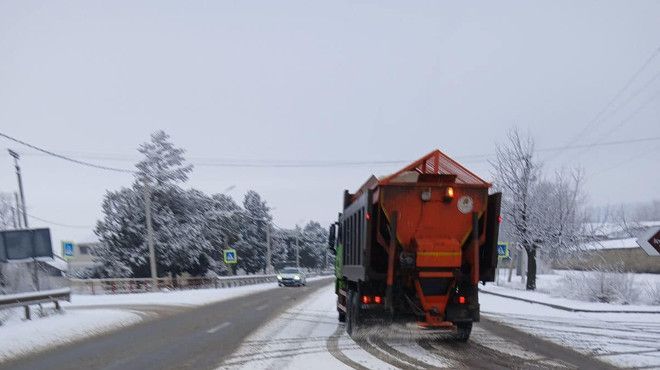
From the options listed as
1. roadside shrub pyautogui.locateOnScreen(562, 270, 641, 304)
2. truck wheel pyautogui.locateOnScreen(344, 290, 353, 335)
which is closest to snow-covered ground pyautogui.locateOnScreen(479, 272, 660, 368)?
roadside shrub pyautogui.locateOnScreen(562, 270, 641, 304)

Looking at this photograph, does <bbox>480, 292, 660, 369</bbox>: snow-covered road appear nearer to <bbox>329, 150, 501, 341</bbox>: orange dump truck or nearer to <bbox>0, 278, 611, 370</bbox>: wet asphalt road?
<bbox>0, 278, 611, 370</bbox>: wet asphalt road

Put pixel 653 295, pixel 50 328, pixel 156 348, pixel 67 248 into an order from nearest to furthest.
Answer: pixel 156 348 → pixel 50 328 → pixel 653 295 → pixel 67 248

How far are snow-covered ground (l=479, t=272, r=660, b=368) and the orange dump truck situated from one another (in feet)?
7.90

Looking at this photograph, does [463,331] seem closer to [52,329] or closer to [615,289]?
[52,329]

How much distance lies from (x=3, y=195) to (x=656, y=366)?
72374 mm

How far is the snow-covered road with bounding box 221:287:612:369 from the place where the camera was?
9.14 metres

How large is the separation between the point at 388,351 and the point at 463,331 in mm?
2048

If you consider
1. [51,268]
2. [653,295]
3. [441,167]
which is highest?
[441,167]

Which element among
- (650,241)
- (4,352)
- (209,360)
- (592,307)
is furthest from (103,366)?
(592,307)

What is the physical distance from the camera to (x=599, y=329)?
14000 millimetres

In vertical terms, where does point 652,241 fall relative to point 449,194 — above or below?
below

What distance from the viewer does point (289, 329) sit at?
1409 cm

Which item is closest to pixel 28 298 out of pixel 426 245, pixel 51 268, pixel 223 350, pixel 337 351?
pixel 223 350

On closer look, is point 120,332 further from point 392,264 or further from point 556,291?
point 556,291
